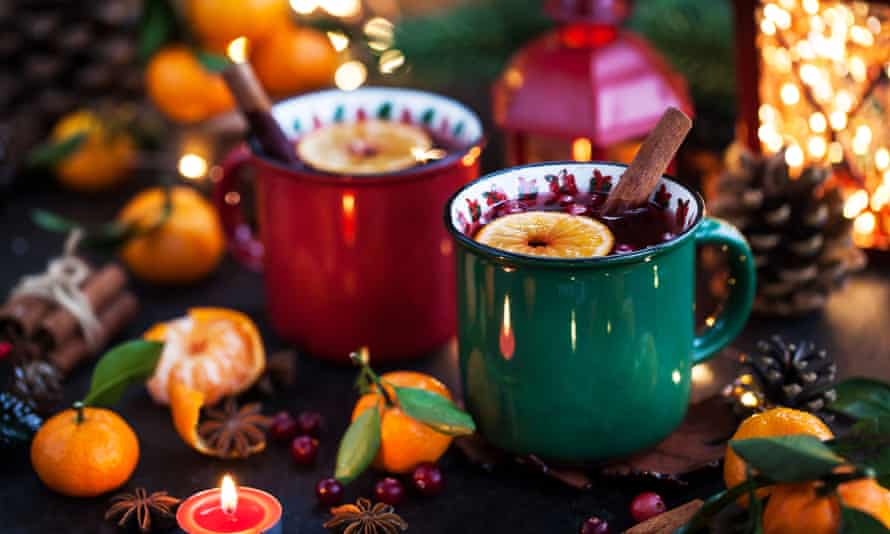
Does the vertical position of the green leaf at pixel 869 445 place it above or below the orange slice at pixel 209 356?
above

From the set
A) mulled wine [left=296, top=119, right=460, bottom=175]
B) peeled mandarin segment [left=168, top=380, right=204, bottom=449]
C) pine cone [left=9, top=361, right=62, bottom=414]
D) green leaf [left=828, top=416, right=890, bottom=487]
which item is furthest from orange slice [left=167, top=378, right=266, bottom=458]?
green leaf [left=828, top=416, right=890, bottom=487]

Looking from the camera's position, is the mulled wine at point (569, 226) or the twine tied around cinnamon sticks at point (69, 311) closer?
the mulled wine at point (569, 226)

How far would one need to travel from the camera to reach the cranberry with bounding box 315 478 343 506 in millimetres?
781

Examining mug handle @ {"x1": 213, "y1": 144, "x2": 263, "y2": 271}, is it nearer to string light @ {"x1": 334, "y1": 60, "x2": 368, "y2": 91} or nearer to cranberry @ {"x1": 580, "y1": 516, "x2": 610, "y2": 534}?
string light @ {"x1": 334, "y1": 60, "x2": 368, "y2": 91}

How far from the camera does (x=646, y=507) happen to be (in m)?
0.74

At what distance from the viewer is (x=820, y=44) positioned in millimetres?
958

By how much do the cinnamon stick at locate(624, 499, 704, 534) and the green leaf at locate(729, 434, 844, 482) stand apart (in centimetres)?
8

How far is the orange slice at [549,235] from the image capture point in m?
0.74

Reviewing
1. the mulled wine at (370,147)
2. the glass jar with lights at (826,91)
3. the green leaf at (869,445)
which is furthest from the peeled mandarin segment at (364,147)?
the green leaf at (869,445)

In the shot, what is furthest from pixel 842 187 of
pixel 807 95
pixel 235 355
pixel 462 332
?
pixel 235 355

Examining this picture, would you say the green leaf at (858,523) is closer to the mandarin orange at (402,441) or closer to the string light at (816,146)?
the mandarin orange at (402,441)

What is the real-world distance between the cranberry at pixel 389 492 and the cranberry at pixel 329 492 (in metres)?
0.03

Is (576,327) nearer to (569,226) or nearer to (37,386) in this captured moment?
(569,226)

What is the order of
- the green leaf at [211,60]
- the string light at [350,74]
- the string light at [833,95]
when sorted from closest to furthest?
the string light at [833,95] → the green leaf at [211,60] → the string light at [350,74]
